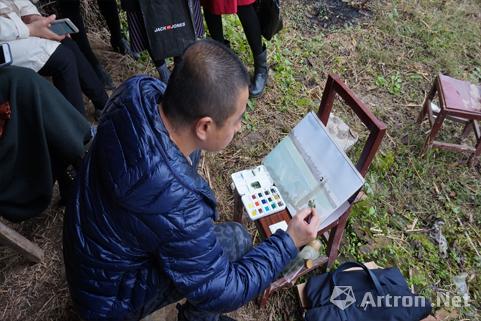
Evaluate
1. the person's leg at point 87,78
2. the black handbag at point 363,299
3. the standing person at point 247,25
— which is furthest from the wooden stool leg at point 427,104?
the person's leg at point 87,78

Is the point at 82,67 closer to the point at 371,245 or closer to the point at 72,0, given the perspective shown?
the point at 72,0

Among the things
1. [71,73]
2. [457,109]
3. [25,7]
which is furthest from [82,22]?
[457,109]

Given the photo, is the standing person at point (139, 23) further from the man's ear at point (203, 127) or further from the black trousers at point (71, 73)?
the man's ear at point (203, 127)

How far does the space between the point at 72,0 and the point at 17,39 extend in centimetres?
82

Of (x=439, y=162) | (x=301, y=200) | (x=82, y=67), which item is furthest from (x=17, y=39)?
(x=439, y=162)

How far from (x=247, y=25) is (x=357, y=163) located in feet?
6.08

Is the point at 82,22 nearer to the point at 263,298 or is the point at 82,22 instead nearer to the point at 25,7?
the point at 25,7

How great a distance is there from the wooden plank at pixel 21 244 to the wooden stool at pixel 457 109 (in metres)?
3.01

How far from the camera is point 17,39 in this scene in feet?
7.48

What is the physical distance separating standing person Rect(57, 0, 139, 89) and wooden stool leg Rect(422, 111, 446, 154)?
282 cm

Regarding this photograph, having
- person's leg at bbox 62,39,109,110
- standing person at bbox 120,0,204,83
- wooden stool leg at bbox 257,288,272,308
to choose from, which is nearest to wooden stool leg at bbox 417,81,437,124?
standing person at bbox 120,0,204,83

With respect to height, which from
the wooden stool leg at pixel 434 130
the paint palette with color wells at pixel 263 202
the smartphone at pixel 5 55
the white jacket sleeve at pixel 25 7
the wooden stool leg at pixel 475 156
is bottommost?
the wooden stool leg at pixel 475 156

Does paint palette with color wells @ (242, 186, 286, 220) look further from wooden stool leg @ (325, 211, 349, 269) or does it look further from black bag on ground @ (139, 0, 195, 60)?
black bag on ground @ (139, 0, 195, 60)

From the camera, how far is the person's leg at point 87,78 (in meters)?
2.67
